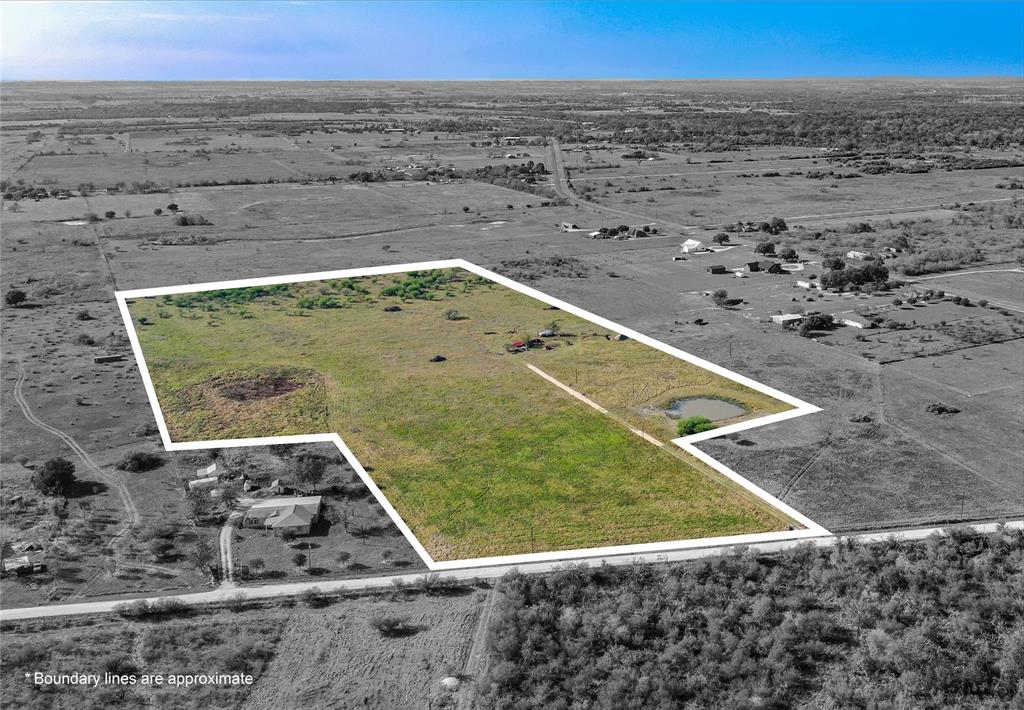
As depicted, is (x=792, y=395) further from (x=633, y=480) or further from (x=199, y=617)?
(x=199, y=617)

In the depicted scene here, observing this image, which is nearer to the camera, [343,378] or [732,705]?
[732,705]

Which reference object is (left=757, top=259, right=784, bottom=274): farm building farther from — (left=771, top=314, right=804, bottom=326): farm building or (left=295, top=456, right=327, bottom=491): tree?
(left=295, top=456, right=327, bottom=491): tree

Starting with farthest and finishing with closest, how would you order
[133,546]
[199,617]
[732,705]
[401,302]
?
[401,302] → [133,546] → [199,617] → [732,705]

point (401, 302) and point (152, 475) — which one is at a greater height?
point (401, 302)

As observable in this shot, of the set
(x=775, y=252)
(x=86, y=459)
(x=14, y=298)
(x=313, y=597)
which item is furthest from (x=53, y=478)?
(x=775, y=252)

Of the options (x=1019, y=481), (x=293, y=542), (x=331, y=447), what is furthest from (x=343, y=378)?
(x=1019, y=481)

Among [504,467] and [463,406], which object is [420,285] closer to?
[463,406]

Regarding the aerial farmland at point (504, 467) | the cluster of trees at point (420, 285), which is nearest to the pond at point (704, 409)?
the aerial farmland at point (504, 467)
